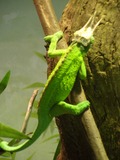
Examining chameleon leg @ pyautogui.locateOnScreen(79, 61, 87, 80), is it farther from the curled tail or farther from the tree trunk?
the curled tail

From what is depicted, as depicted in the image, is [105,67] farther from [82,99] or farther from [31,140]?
[31,140]

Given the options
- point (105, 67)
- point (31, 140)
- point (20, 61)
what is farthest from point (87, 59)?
point (20, 61)

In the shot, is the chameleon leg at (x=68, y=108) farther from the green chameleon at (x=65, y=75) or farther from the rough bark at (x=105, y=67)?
the rough bark at (x=105, y=67)

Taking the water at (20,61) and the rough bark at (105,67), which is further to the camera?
the water at (20,61)

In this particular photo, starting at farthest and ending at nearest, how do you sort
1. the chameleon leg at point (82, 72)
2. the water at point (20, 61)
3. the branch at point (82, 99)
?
1. the water at point (20, 61)
2. the chameleon leg at point (82, 72)
3. the branch at point (82, 99)

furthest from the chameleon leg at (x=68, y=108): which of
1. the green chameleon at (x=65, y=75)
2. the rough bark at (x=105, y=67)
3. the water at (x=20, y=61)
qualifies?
the water at (x=20, y=61)

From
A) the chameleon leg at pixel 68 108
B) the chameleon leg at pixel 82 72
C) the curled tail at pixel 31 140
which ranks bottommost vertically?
the curled tail at pixel 31 140

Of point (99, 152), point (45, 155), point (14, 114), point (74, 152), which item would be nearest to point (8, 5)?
point (14, 114)

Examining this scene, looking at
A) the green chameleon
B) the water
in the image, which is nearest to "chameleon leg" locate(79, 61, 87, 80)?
the green chameleon
